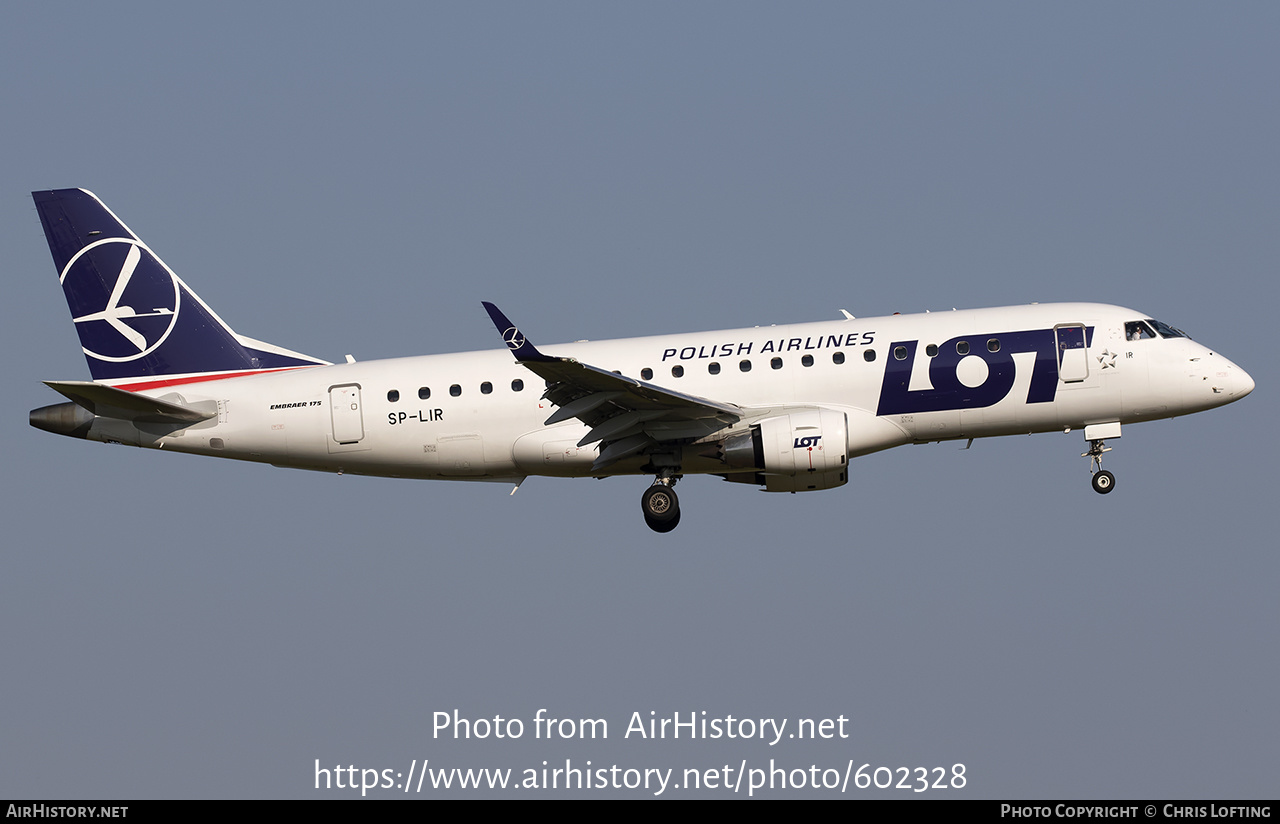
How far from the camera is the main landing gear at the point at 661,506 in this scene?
108 ft

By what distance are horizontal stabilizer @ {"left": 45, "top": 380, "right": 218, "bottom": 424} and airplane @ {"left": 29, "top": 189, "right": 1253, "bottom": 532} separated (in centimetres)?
5

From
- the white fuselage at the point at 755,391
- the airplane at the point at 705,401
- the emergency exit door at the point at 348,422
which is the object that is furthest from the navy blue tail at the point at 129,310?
the emergency exit door at the point at 348,422

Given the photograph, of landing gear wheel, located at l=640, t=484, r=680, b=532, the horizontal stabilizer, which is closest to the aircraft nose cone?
landing gear wheel, located at l=640, t=484, r=680, b=532

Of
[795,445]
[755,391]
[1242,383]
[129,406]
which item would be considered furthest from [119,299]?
[1242,383]

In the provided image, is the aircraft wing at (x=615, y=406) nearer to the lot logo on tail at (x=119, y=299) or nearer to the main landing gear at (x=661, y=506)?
the main landing gear at (x=661, y=506)

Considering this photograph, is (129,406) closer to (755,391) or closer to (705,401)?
(705,401)

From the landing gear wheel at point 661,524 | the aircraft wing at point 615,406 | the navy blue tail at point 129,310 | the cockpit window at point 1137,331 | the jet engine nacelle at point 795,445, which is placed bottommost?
the landing gear wheel at point 661,524

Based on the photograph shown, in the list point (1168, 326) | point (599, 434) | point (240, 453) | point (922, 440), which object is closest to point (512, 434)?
point (599, 434)

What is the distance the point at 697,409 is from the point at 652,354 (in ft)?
8.16

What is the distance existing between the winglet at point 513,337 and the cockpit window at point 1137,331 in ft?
46.7

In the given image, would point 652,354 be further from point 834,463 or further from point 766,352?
point 834,463

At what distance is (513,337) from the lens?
93.3ft

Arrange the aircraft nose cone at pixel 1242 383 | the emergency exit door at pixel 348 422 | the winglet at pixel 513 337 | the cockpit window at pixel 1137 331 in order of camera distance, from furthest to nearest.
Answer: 1. the emergency exit door at pixel 348 422
2. the aircraft nose cone at pixel 1242 383
3. the cockpit window at pixel 1137 331
4. the winglet at pixel 513 337

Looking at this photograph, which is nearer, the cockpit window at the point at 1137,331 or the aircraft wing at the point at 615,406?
the aircraft wing at the point at 615,406
